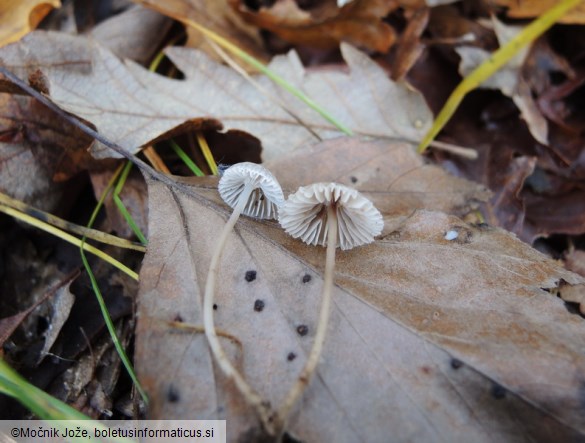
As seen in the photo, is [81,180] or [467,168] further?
[467,168]

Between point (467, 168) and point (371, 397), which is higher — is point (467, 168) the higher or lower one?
the higher one

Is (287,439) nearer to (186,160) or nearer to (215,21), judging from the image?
(186,160)

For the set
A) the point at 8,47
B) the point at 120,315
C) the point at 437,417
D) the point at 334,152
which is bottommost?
the point at 437,417

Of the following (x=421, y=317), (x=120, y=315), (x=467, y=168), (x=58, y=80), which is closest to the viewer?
(x=421, y=317)

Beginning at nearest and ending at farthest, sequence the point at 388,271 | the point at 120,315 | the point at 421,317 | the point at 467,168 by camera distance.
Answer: the point at 421,317
the point at 388,271
the point at 120,315
the point at 467,168

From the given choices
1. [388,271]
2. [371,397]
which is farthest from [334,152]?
[371,397]

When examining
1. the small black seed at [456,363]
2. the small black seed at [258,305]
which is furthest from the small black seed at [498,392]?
the small black seed at [258,305]

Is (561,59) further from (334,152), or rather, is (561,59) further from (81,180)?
(81,180)
